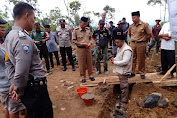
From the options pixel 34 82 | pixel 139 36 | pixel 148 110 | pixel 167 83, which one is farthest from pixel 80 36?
pixel 167 83

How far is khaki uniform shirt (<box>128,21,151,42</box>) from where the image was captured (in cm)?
368

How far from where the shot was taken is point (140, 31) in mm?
3707

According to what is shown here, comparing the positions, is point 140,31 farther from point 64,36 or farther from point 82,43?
point 64,36

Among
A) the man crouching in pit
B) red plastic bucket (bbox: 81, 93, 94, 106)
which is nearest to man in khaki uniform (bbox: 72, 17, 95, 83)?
red plastic bucket (bbox: 81, 93, 94, 106)

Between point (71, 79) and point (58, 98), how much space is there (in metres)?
1.31

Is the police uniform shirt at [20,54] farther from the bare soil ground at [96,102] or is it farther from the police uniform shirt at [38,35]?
the police uniform shirt at [38,35]

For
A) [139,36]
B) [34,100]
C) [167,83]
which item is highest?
[139,36]

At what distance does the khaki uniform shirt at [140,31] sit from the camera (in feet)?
12.1

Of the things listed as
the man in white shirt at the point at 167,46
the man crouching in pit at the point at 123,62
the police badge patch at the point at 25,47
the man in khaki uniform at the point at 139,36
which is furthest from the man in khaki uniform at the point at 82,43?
the police badge patch at the point at 25,47

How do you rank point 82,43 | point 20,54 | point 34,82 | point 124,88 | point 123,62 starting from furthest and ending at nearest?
point 82,43, point 124,88, point 123,62, point 34,82, point 20,54

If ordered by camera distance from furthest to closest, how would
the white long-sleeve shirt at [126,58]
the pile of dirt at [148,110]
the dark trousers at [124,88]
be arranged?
the dark trousers at [124,88] < the white long-sleeve shirt at [126,58] < the pile of dirt at [148,110]

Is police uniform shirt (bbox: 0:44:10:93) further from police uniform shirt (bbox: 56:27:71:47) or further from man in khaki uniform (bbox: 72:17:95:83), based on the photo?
police uniform shirt (bbox: 56:27:71:47)

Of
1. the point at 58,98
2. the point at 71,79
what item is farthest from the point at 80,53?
the point at 58,98

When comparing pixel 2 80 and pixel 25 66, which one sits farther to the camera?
pixel 2 80
